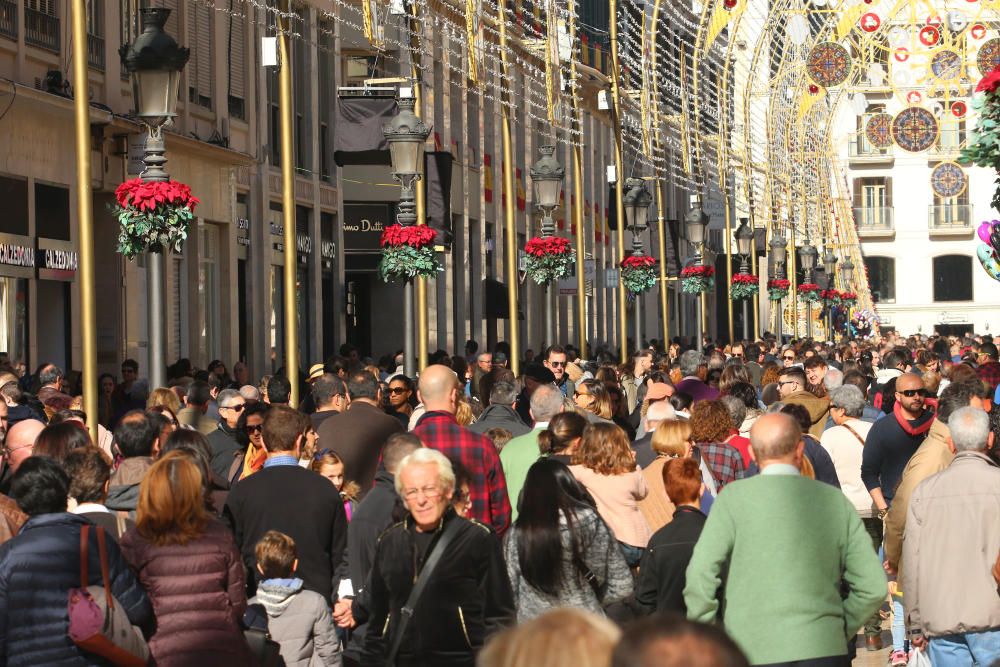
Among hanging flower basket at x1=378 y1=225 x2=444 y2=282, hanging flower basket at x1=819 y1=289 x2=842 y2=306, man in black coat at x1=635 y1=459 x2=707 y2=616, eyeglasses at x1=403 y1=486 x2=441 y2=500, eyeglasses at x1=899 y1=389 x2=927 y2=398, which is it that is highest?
hanging flower basket at x1=378 y1=225 x2=444 y2=282

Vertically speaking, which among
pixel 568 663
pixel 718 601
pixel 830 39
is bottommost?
pixel 718 601

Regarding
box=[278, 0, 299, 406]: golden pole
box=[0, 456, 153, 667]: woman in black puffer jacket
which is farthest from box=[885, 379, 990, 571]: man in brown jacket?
box=[278, 0, 299, 406]: golden pole

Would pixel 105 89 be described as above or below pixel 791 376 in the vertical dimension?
above

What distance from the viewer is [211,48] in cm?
2994

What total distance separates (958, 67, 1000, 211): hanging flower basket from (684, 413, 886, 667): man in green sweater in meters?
7.21

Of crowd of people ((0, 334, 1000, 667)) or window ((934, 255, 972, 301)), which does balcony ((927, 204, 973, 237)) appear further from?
crowd of people ((0, 334, 1000, 667))

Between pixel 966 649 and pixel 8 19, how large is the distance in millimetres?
16040

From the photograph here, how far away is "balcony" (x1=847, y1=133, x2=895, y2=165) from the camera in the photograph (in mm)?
106750

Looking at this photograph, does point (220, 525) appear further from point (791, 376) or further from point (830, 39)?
point (830, 39)

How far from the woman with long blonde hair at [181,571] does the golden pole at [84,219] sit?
18.1 feet

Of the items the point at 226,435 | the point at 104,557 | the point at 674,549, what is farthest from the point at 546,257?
the point at 104,557

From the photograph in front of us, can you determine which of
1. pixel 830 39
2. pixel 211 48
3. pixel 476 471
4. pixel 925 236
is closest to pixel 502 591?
pixel 476 471

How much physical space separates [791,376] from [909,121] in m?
39.9

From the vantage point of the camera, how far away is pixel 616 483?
9617mm
